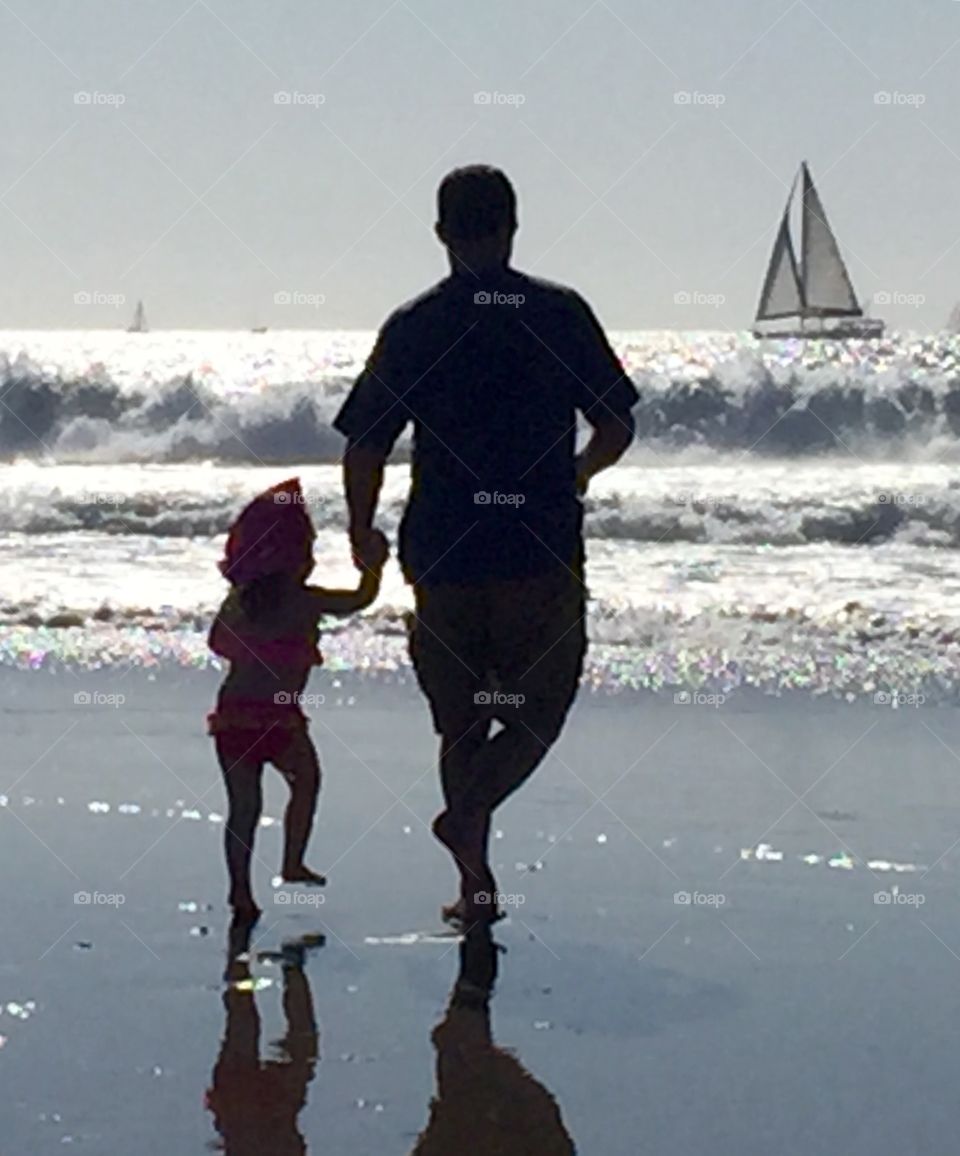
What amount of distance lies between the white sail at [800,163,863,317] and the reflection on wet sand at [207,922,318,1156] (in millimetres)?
43508

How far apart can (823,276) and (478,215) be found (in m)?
43.5

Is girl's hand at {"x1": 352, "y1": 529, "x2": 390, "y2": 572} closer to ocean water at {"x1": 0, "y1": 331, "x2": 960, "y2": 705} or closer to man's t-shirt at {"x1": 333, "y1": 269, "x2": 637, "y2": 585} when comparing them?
man's t-shirt at {"x1": 333, "y1": 269, "x2": 637, "y2": 585}

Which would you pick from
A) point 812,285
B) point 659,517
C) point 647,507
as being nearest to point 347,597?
point 659,517

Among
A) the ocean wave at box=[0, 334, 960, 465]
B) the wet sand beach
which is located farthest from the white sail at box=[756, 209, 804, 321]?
the wet sand beach

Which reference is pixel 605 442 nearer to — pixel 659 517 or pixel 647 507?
pixel 659 517

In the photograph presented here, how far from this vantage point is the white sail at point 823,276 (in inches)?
1823

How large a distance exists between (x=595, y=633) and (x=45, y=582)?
4109mm

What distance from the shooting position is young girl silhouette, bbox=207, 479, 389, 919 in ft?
14.2

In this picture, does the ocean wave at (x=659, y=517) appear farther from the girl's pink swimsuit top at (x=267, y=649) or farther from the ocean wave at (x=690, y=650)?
the girl's pink swimsuit top at (x=267, y=649)

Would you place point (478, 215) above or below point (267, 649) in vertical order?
above

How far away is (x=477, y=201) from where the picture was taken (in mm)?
4086

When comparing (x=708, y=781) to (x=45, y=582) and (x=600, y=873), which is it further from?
(x=45, y=582)

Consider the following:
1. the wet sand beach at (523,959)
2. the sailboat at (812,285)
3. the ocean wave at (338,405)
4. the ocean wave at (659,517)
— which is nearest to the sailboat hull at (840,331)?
the sailboat at (812,285)

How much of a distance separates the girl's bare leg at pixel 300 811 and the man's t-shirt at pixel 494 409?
0.55m
